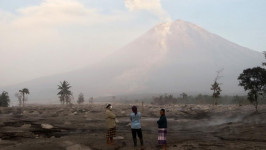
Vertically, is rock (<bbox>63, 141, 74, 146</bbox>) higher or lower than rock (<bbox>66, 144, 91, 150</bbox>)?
higher

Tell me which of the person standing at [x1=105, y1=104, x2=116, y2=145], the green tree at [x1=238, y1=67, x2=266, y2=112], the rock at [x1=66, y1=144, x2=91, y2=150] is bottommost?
the rock at [x1=66, y1=144, x2=91, y2=150]

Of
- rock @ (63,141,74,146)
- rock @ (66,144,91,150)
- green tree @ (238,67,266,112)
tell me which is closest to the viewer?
rock @ (66,144,91,150)

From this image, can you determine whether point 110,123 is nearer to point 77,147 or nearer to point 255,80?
point 77,147

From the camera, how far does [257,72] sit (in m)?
37.0

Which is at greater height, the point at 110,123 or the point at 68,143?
the point at 110,123

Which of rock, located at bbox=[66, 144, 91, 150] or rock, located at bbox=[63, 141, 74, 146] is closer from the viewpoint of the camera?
rock, located at bbox=[66, 144, 91, 150]

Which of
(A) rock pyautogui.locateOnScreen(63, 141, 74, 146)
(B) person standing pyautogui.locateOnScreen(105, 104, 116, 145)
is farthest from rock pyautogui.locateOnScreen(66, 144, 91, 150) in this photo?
(B) person standing pyautogui.locateOnScreen(105, 104, 116, 145)

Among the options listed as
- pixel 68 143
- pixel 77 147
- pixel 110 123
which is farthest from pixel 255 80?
pixel 77 147

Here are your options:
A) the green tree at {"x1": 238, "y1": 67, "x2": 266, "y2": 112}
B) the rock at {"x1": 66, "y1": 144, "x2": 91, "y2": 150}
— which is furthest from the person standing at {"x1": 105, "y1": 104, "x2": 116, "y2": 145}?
the green tree at {"x1": 238, "y1": 67, "x2": 266, "y2": 112}

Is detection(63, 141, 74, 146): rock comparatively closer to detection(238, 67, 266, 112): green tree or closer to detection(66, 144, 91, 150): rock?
detection(66, 144, 91, 150): rock

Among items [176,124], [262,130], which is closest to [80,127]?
[176,124]

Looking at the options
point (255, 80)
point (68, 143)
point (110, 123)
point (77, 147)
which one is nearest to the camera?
point (77, 147)

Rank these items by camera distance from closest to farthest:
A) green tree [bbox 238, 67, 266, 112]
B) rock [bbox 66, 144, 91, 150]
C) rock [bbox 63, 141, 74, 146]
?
rock [bbox 66, 144, 91, 150] → rock [bbox 63, 141, 74, 146] → green tree [bbox 238, 67, 266, 112]

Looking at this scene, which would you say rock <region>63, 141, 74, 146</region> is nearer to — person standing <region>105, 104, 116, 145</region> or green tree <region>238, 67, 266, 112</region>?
person standing <region>105, 104, 116, 145</region>
